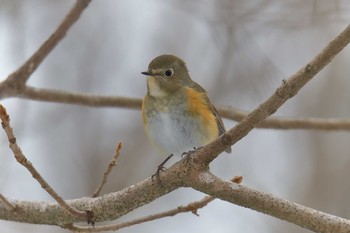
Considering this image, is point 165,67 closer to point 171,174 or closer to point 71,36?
point 171,174

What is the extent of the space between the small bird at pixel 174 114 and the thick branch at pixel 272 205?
3.01 ft

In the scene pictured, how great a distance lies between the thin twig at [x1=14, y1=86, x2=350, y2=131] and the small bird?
0.26 meters

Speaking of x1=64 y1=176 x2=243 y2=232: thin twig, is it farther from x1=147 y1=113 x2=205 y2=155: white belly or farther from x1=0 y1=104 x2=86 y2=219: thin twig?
x1=147 y1=113 x2=205 y2=155: white belly

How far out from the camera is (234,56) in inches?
219

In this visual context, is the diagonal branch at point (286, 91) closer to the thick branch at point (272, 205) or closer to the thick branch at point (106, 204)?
the thick branch at point (272, 205)

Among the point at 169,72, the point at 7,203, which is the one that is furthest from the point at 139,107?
the point at 7,203

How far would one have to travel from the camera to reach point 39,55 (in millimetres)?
3275

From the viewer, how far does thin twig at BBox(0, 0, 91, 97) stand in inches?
119

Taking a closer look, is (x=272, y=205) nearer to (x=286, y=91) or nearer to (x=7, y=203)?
(x=286, y=91)

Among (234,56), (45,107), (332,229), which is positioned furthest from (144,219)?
(45,107)

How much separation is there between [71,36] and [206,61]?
170cm

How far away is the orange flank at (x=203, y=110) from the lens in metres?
3.45

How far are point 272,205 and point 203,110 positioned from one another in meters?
1.28

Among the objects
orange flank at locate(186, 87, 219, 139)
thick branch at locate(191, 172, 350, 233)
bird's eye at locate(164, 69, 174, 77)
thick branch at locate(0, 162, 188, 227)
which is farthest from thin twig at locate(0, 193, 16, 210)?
bird's eye at locate(164, 69, 174, 77)
